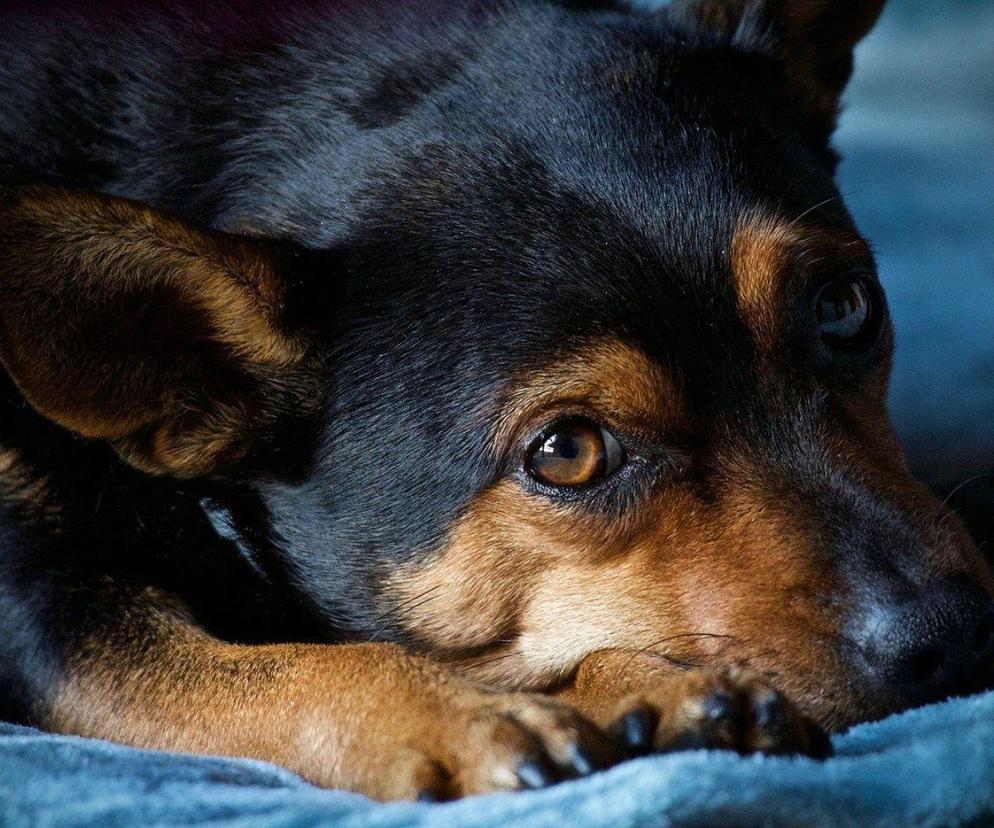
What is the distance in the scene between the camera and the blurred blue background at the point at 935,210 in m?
3.74

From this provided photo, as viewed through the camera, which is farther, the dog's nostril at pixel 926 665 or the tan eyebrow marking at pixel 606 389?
the tan eyebrow marking at pixel 606 389

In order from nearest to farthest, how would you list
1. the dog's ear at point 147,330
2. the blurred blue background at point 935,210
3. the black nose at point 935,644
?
1. the black nose at point 935,644
2. the dog's ear at point 147,330
3. the blurred blue background at point 935,210

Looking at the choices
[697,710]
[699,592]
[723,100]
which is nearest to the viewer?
[697,710]

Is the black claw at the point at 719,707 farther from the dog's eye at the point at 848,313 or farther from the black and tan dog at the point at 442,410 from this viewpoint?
the dog's eye at the point at 848,313

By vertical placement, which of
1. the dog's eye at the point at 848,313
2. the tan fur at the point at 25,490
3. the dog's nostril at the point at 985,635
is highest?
the dog's eye at the point at 848,313

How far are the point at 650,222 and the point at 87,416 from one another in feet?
3.29

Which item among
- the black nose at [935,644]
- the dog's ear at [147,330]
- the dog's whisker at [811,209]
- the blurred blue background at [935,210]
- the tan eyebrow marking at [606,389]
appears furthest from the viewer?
the blurred blue background at [935,210]

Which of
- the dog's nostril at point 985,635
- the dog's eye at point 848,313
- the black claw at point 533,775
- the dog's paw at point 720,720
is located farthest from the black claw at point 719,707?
the dog's eye at point 848,313

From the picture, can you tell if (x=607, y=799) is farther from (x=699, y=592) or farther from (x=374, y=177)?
(x=374, y=177)

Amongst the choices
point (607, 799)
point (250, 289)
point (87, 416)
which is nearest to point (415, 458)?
point (250, 289)

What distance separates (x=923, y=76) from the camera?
5.70 meters

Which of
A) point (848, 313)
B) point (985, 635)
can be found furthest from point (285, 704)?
point (848, 313)

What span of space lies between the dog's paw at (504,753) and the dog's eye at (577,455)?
0.52 metres

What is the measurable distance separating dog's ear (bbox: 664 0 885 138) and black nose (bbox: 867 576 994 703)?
4.36ft
